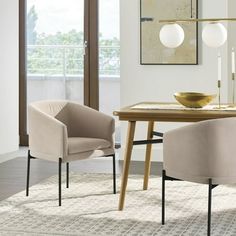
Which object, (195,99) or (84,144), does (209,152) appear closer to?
(195,99)

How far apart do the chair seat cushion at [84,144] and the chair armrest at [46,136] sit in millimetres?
69

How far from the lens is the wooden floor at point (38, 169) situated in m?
5.55

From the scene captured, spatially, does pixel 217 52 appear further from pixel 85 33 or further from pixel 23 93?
pixel 23 93

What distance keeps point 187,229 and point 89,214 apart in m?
0.74

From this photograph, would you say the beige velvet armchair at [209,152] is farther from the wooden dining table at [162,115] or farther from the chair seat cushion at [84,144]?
the chair seat cushion at [84,144]

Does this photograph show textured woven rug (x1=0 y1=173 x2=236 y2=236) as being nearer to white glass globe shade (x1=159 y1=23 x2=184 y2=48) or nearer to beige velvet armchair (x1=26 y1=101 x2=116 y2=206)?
beige velvet armchair (x1=26 y1=101 x2=116 y2=206)

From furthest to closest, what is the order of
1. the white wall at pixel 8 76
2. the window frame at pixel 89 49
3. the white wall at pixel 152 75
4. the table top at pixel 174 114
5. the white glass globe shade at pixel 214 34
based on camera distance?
1. the window frame at pixel 89 49
2. the white wall at pixel 8 76
3. the white wall at pixel 152 75
4. the white glass globe shade at pixel 214 34
5. the table top at pixel 174 114

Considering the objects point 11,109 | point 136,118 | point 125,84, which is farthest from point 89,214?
point 11,109

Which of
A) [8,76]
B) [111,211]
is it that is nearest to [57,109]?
[111,211]

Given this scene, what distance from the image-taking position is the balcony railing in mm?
7609

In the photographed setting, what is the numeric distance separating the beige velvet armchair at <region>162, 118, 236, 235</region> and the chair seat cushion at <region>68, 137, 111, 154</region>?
100 cm

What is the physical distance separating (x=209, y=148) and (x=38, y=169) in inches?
106

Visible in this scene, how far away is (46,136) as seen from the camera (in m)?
4.82

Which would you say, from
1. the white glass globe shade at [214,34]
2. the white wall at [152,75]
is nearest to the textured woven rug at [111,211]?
the white glass globe shade at [214,34]
